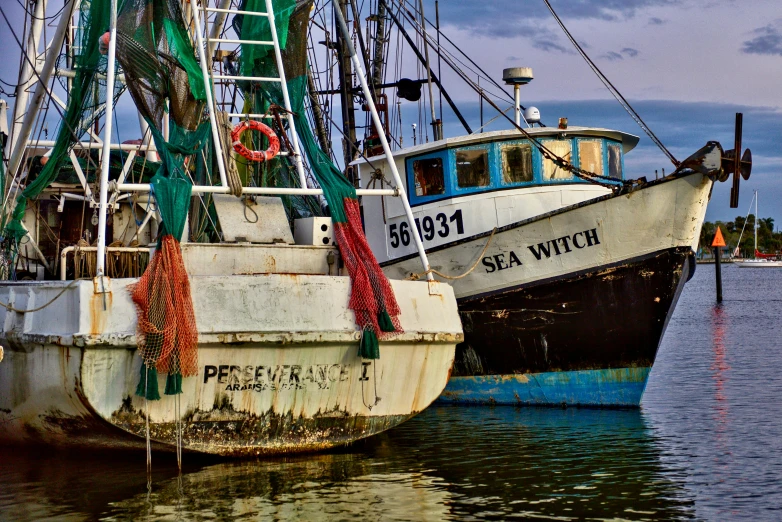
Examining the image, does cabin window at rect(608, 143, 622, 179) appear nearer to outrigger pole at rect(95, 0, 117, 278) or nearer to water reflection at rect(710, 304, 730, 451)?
water reflection at rect(710, 304, 730, 451)

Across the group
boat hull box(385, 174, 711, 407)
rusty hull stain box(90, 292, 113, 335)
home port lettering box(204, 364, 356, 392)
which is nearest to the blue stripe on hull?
boat hull box(385, 174, 711, 407)

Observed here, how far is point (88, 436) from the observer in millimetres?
9836

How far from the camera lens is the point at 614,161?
15.1m

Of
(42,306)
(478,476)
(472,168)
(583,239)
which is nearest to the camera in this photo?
(42,306)

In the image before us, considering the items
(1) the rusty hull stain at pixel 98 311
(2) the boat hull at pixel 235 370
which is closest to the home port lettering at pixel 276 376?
(2) the boat hull at pixel 235 370

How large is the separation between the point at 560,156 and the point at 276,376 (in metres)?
6.36

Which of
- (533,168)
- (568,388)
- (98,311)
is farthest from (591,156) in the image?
(98,311)

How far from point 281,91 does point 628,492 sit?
5810 millimetres

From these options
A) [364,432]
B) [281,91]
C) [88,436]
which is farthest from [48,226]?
[364,432]

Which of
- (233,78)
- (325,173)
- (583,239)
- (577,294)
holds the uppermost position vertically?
(233,78)

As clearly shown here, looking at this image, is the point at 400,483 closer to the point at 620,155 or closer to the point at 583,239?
the point at 583,239

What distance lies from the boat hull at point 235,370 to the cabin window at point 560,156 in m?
4.35

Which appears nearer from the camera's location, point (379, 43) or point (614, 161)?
point (614, 161)

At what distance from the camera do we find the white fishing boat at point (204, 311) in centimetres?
912
